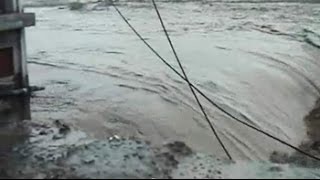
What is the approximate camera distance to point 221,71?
11.8 m

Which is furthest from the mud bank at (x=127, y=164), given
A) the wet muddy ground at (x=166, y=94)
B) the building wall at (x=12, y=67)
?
the building wall at (x=12, y=67)

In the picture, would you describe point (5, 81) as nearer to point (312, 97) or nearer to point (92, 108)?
point (92, 108)

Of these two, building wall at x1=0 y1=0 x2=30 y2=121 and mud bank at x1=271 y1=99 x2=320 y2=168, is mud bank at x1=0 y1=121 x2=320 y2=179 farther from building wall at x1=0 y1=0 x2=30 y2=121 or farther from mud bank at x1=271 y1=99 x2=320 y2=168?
mud bank at x1=271 y1=99 x2=320 y2=168

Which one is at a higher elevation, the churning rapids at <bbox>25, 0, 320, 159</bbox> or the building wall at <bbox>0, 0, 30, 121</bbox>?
the building wall at <bbox>0, 0, 30, 121</bbox>

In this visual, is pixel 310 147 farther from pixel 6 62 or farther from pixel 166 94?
pixel 6 62

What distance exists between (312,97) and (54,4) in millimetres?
12138

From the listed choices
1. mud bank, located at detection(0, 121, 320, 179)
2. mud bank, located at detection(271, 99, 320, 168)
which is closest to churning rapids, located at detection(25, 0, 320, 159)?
mud bank, located at detection(271, 99, 320, 168)

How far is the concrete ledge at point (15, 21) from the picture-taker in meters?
8.74

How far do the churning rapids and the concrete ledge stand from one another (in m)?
1.21

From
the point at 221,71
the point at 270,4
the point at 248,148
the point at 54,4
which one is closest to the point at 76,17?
the point at 54,4

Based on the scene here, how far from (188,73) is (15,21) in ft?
12.1

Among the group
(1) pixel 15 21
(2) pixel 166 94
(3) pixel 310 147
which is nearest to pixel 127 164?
(1) pixel 15 21

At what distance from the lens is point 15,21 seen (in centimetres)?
896

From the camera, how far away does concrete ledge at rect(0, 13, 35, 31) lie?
8742 mm
